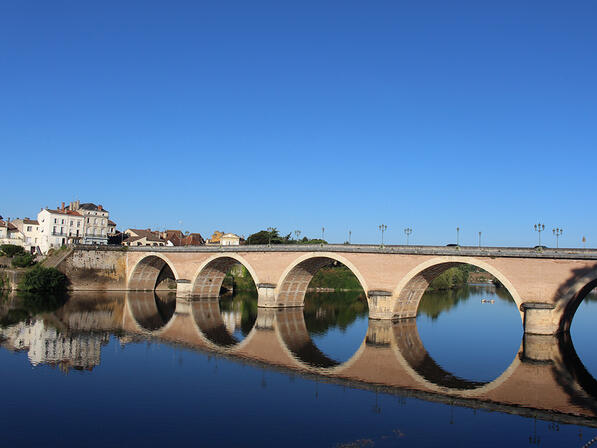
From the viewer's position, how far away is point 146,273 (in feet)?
209

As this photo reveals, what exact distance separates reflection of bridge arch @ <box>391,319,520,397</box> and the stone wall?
133 ft

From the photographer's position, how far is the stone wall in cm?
5941

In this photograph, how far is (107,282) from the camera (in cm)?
6206

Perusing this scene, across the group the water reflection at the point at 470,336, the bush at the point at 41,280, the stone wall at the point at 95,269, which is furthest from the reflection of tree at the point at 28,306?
the water reflection at the point at 470,336

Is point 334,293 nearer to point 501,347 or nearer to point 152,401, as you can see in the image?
point 501,347

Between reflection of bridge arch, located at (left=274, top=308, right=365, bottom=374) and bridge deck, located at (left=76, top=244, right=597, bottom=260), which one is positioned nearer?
reflection of bridge arch, located at (left=274, top=308, right=365, bottom=374)

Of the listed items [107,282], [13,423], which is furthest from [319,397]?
[107,282]

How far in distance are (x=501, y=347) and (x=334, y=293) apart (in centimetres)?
3779

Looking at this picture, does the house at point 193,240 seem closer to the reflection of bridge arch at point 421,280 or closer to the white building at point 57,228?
the white building at point 57,228

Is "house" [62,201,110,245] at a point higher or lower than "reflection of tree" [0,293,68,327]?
higher

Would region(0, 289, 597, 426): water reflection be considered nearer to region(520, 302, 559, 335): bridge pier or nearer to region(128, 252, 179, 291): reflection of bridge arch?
region(520, 302, 559, 335): bridge pier

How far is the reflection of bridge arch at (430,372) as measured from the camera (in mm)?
21875

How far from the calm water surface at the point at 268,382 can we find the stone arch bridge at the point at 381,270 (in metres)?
2.66

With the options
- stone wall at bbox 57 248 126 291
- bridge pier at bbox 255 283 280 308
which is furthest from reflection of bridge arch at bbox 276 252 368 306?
stone wall at bbox 57 248 126 291
